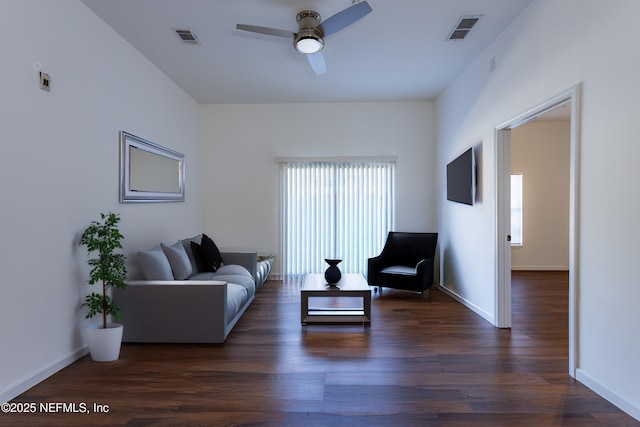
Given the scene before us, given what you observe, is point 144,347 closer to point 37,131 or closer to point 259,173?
point 37,131

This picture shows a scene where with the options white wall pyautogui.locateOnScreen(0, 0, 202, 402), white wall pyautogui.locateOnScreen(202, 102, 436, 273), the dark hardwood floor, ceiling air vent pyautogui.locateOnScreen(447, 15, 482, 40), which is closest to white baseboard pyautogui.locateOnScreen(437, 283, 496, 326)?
the dark hardwood floor

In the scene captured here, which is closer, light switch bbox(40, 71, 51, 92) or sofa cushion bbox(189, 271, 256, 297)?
light switch bbox(40, 71, 51, 92)

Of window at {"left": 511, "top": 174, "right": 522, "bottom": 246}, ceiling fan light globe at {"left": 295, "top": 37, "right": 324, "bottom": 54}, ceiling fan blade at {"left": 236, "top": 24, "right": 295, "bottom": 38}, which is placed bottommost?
window at {"left": 511, "top": 174, "right": 522, "bottom": 246}

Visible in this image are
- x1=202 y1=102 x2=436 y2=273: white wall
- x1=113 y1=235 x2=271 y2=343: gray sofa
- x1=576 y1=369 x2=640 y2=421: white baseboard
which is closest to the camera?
x1=576 y1=369 x2=640 y2=421: white baseboard

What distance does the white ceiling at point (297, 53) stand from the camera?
11.2 ft

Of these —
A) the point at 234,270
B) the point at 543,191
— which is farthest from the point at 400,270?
the point at 543,191

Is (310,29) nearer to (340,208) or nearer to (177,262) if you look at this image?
(177,262)

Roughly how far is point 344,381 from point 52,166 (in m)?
2.71

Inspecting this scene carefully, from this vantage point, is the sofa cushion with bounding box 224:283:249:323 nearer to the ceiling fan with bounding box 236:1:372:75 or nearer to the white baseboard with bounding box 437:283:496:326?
the ceiling fan with bounding box 236:1:372:75

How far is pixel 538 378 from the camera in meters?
2.86

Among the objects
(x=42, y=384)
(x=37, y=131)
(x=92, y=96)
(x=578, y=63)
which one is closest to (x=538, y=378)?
(x=578, y=63)

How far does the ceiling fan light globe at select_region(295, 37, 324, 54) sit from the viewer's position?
344 centimetres

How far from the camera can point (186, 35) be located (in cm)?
396

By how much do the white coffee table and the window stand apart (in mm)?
4722
